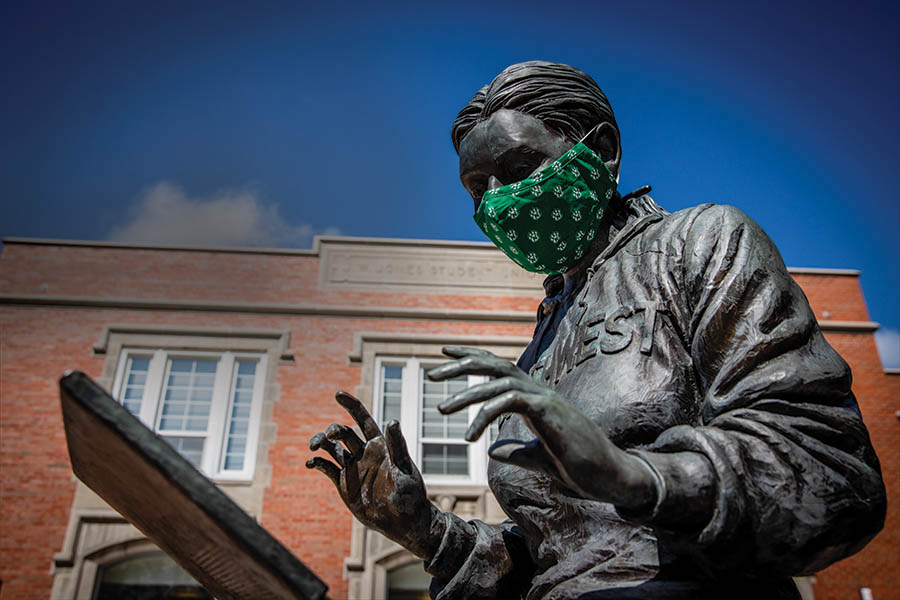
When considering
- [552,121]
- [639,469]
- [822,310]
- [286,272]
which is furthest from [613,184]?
[822,310]

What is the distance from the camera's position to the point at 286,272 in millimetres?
14242

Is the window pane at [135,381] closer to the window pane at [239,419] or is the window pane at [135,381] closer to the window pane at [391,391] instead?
the window pane at [239,419]

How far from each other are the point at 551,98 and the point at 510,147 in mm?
207

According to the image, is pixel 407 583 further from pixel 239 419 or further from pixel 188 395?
pixel 188 395

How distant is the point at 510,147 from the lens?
6.31 feet

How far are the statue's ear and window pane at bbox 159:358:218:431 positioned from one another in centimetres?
1187

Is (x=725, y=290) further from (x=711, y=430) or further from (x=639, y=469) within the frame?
(x=639, y=469)

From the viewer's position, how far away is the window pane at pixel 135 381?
41.5 feet

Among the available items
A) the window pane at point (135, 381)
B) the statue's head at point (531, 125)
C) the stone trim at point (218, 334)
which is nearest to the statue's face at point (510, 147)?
the statue's head at point (531, 125)

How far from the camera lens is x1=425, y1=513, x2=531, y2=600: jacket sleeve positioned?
72.2 inches

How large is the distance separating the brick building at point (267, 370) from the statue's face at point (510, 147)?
1041 cm

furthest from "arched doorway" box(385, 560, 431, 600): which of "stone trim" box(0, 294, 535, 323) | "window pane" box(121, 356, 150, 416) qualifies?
"window pane" box(121, 356, 150, 416)

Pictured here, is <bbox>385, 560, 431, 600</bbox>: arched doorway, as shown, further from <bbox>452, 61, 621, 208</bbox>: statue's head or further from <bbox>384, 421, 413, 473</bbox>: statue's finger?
<bbox>452, 61, 621, 208</bbox>: statue's head

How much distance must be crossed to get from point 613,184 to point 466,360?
0.94 m
